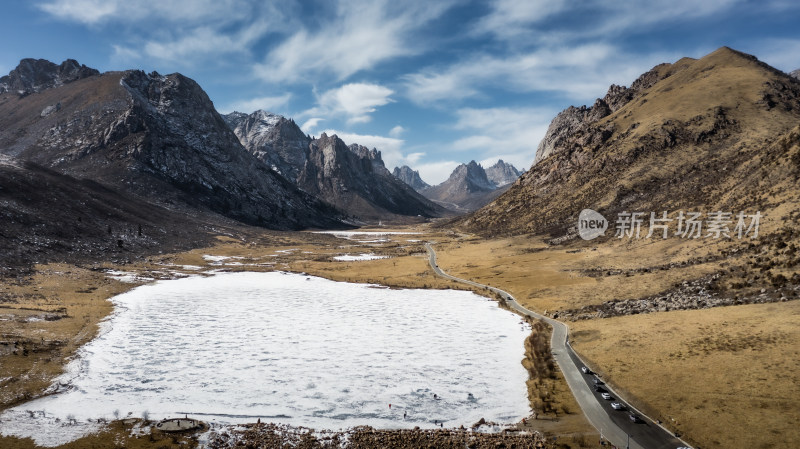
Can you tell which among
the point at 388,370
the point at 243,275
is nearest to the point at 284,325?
the point at 388,370

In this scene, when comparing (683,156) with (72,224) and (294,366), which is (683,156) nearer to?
(294,366)

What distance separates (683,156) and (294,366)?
133 meters

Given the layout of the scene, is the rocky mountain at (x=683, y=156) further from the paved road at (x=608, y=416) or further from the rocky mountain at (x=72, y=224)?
the rocky mountain at (x=72, y=224)

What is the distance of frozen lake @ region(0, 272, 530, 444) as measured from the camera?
2669cm

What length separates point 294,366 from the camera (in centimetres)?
3503

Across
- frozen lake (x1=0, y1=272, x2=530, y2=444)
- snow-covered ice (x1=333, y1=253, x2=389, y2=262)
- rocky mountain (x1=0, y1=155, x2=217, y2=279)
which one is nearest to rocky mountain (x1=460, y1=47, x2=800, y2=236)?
frozen lake (x1=0, y1=272, x2=530, y2=444)

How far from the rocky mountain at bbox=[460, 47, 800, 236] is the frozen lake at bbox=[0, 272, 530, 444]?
4934cm

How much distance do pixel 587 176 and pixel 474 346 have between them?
132 m

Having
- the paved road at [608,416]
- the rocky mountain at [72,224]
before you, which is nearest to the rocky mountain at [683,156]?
the paved road at [608,416]

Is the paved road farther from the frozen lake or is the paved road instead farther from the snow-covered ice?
the snow-covered ice

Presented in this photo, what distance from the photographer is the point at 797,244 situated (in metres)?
46.7

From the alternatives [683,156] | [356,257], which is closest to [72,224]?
[356,257]

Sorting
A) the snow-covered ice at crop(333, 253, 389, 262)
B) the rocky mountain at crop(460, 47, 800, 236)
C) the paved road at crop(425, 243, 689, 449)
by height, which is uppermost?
the rocky mountain at crop(460, 47, 800, 236)

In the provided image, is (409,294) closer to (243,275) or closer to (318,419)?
(243,275)
